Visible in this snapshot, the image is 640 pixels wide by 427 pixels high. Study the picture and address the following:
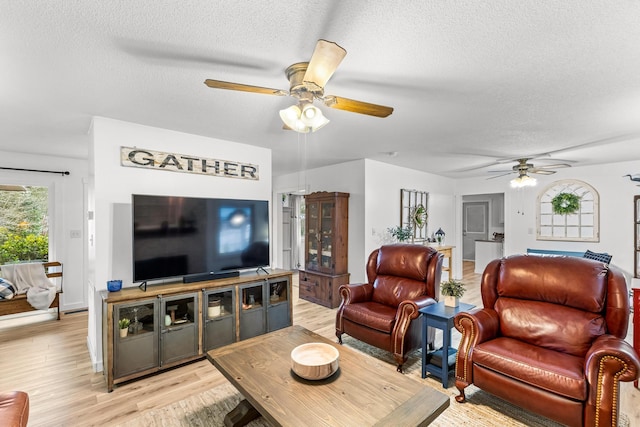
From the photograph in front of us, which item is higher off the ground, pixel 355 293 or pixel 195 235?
pixel 195 235

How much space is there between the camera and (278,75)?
2084 millimetres

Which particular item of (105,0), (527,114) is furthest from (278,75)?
(527,114)

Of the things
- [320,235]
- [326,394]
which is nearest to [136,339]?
A: [326,394]

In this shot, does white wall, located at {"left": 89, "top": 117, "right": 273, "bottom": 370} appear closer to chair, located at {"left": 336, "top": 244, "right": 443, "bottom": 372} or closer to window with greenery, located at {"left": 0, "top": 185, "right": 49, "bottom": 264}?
chair, located at {"left": 336, "top": 244, "right": 443, "bottom": 372}

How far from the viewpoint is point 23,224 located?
14.7ft

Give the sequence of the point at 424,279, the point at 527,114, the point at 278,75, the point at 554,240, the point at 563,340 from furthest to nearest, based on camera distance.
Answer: the point at 554,240, the point at 424,279, the point at 527,114, the point at 563,340, the point at 278,75

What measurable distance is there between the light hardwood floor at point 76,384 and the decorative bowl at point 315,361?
3.78ft

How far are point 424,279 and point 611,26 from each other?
238 cm

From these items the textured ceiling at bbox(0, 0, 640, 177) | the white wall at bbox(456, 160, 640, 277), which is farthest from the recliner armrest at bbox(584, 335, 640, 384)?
the white wall at bbox(456, 160, 640, 277)

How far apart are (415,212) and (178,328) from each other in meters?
4.66

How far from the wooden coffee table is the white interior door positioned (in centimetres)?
896

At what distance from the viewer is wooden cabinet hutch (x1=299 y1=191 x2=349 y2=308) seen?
4.88 metres

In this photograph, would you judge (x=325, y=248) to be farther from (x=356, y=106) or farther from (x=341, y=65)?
(x=341, y=65)

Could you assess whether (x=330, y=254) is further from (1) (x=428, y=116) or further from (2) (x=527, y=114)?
(2) (x=527, y=114)
